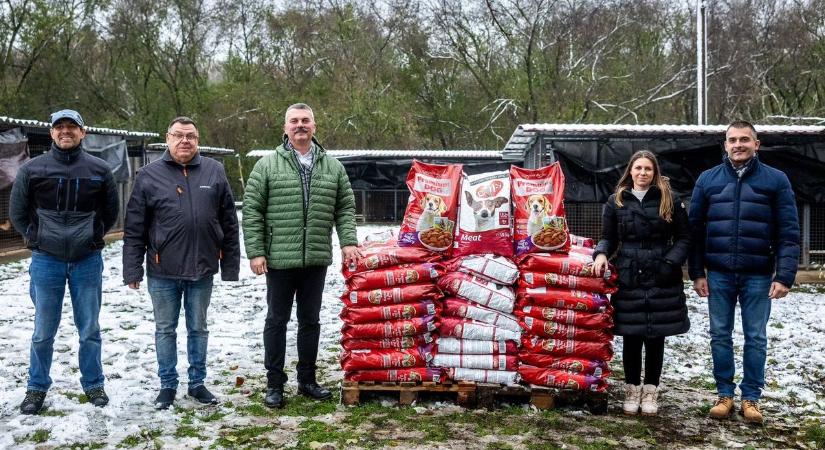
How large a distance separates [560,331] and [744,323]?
116 centimetres

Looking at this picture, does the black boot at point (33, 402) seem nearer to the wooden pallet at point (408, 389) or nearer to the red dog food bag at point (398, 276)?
the wooden pallet at point (408, 389)

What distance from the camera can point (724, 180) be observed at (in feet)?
14.0

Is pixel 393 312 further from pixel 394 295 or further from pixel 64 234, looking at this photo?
pixel 64 234

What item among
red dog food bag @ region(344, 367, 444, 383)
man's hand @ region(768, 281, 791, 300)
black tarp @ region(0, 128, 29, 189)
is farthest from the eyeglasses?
black tarp @ region(0, 128, 29, 189)

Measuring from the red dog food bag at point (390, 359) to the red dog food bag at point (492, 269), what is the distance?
617 millimetres

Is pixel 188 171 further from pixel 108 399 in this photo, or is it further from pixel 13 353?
pixel 13 353

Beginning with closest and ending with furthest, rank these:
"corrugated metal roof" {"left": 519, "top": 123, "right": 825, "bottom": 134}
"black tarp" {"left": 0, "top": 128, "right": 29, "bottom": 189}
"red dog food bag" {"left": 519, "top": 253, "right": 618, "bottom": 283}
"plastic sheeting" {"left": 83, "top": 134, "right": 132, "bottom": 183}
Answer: "red dog food bag" {"left": 519, "top": 253, "right": 618, "bottom": 283}
"corrugated metal roof" {"left": 519, "top": 123, "right": 825, "bottom": 134}
"black tarp" {"left": 0, "top": 128, "right": 29, "bottom": 189}
"plastic sheeting" {"left": 83, "top": 134, "right": 132, "bottom": 183}

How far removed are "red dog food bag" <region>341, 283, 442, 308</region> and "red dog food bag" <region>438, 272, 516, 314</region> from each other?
6.0 inches

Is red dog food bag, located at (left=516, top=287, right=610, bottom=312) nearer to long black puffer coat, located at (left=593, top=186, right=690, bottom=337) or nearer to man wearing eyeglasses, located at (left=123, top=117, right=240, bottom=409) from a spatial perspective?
long black puffer coat, located at (left=593, top=186, right=690, bottom=337)

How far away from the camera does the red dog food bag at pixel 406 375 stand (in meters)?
4.46

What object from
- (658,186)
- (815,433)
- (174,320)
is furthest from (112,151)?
(815,433)

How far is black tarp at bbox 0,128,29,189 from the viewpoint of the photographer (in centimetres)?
1109

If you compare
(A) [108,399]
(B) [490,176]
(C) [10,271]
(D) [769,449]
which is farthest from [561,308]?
(C) [10,271]

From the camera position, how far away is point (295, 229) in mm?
4266
